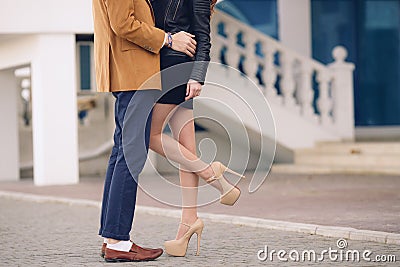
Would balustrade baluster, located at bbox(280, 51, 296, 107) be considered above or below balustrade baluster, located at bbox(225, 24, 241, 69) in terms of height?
below

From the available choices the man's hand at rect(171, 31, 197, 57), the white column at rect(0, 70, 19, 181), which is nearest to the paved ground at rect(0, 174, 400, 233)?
the man's hand at rect(171, 31, 197, 57)

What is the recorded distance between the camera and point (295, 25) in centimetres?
1592

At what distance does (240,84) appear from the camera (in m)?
13.5

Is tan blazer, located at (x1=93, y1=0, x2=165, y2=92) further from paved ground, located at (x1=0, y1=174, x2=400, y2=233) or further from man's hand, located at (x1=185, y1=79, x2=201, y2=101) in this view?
paved ground, located at (x1=0, y1=174, x2=400, y2=233)

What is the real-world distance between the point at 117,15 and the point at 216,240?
1.77 metres

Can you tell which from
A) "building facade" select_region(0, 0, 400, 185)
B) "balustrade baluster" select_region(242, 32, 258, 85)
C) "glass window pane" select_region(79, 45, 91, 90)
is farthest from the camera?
"glass window pane" select_region(79, 45, 91, 90)

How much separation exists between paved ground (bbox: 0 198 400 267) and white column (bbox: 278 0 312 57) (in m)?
8.11

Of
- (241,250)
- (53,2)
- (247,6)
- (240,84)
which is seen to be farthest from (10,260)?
(247,6)

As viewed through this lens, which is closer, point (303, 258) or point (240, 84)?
point (303, 258)

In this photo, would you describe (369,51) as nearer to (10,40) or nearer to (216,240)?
(10,40)

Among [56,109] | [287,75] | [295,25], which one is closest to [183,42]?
[56,109]

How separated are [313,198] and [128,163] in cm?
422

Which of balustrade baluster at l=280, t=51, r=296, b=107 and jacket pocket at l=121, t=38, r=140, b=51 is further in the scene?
balustrade baluster at l=280, t=51, r=296, b=107

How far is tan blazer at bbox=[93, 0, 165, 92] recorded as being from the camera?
17.1ft
